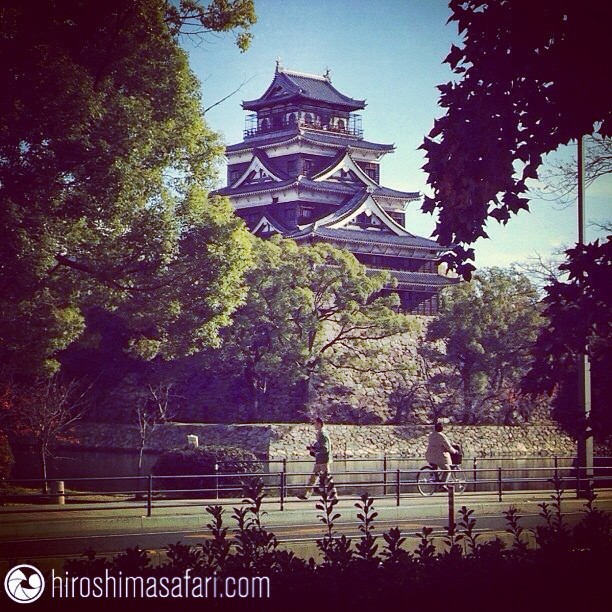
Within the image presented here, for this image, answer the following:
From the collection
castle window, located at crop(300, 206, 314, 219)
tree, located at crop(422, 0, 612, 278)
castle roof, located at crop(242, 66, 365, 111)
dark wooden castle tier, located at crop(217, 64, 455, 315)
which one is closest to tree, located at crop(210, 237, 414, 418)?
dark wooden castle tier, located at crop(217, 64, 455, 315)

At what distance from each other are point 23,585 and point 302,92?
3611cm

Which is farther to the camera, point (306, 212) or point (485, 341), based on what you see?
point (306, 212)

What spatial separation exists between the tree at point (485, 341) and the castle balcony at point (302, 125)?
875 cm

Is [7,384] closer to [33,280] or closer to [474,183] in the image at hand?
[33,280]

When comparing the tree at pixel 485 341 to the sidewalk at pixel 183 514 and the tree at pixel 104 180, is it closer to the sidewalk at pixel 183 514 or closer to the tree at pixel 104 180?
the tree at pixel 104 180

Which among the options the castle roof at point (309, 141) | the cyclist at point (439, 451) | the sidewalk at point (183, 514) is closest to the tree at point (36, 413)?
the sidewalk at point (183, 514)

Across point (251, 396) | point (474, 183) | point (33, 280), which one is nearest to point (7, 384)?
point (33, 280)

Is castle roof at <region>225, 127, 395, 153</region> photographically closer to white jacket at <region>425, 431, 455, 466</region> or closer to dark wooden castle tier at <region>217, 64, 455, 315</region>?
dark wooden castle tier at <region>217, 64, 455, 315</region>

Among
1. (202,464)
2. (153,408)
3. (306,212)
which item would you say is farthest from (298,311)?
(202,464)

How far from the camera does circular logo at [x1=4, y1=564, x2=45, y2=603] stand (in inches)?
201

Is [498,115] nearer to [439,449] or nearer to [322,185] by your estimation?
[439,449]

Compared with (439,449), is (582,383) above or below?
above

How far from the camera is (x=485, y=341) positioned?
36156 mm

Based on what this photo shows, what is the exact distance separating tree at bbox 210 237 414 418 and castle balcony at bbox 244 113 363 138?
9030 millimetres
